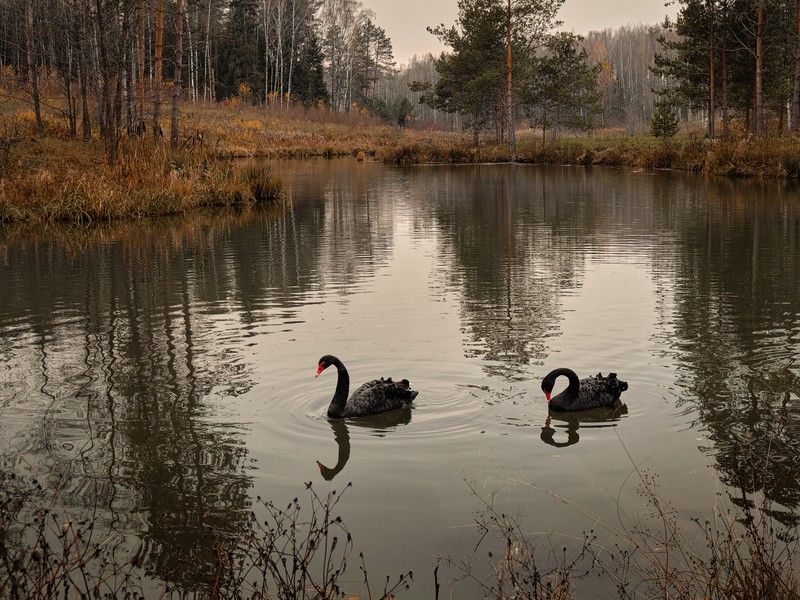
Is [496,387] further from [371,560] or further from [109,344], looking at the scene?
[109,344]

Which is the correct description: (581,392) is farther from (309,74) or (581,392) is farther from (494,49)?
(309,74)

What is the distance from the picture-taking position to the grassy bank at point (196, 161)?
843 inches

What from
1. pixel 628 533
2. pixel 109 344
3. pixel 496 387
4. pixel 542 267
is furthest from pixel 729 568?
A: pixel 542 267

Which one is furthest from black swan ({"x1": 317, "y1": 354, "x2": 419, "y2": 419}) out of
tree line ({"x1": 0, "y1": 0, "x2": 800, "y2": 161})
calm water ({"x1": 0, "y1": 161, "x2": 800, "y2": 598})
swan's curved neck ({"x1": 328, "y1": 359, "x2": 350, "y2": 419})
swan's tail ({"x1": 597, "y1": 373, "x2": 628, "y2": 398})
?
tree line ({"x1": 0, "y1": 0, "x2": 800, "y2": 161})

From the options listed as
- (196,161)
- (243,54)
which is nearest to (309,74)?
(243,54)

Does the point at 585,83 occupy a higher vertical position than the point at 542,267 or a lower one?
higher

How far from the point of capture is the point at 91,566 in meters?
4.81

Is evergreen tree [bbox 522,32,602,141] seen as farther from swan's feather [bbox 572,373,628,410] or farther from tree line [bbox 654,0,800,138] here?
swan's feather [bbox 572,373,628,410]

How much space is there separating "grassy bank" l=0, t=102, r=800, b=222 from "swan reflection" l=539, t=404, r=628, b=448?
54.7 feet

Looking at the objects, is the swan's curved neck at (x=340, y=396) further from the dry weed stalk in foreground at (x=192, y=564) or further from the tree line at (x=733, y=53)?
the tree line at (x=733, y=53)

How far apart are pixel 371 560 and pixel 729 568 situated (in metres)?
1.93

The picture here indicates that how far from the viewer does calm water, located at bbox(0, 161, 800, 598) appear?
5.61 m

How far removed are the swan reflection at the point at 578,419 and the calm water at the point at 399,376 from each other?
0.04 metres

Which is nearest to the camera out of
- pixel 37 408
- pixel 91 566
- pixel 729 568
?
pixel 729 568
